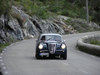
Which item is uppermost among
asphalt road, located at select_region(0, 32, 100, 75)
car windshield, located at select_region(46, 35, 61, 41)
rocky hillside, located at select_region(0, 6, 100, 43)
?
car windshield, located at select_region(46, 35, 61, 41)

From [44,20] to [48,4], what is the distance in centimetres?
2097

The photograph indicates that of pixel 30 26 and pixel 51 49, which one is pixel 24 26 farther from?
pixel 51 49

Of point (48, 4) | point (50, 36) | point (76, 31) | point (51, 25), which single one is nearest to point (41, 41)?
point (50, 36)

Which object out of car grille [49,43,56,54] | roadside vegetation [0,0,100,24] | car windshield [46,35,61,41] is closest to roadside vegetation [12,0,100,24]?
roadside vegetation [0,0,100,24]

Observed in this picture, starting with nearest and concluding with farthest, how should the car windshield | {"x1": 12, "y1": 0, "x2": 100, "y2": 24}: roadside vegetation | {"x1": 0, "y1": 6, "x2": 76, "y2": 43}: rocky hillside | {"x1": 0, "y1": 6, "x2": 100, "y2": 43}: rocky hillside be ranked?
the car windshield, {"x1": 0, "y1": 6, "x2": 76, "y2": 43}: rocky hillside, {"x1": 0, "y1": 6, "x2": 100, "y2": 43}: rocky hillside, {"x1": 12, "y1": 0, "x2": 100, "y2": 24}: roadside vegetation

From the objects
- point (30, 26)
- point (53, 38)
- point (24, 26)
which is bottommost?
point (30, 26)

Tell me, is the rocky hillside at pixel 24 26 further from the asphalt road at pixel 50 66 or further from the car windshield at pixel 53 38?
the asphalt road at pixel 50 66

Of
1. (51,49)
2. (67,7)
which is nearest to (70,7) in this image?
(67,7)

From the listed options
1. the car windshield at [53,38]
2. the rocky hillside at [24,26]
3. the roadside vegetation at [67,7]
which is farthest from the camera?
the roadside vegetation at [67,7]

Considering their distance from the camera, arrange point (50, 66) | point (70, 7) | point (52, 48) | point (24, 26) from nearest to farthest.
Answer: point (50, 66) → point (52, 48) → point (24, 26) → point (70, 7)

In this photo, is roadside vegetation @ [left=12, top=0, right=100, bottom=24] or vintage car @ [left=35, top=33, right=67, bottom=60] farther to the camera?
roadside vegetation @ [left=12, top=0, right=100, bottom=24]

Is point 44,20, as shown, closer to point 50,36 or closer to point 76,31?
point 76,31

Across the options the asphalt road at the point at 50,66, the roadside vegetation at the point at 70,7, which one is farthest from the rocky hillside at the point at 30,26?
the asphalt road at the point at 50,66

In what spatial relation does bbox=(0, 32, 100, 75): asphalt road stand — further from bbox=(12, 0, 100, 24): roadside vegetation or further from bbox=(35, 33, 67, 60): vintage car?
bbox=(12, 0, 100, 24): roadside vegetation
